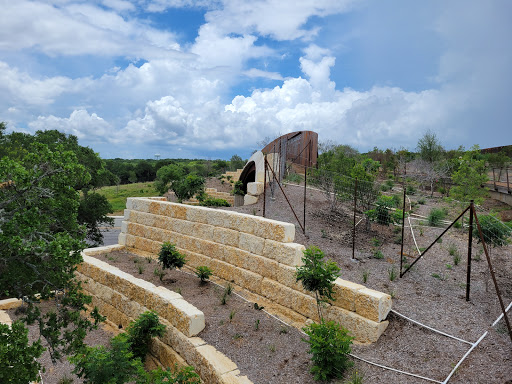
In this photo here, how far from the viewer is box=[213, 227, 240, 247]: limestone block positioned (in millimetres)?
9547

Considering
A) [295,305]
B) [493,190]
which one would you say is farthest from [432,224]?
[493,190]

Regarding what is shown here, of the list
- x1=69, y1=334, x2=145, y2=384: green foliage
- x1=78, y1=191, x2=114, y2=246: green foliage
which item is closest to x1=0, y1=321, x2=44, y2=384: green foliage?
x1=69, y1=334, x2=145, y2=384: green foliage

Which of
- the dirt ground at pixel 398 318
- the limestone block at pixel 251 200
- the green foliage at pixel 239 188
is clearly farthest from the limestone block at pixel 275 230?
the green foliage at pixel 239 188

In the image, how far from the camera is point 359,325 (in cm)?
666

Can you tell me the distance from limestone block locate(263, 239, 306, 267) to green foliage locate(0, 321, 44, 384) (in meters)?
5.00

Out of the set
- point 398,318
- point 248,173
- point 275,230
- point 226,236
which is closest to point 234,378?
point 398,318

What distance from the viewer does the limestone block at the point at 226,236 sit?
31.3ft

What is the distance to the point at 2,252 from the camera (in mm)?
4781

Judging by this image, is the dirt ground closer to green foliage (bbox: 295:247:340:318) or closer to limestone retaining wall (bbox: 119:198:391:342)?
limestone retaining wall (bbox: 119:198:391:342)

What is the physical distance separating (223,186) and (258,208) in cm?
1865

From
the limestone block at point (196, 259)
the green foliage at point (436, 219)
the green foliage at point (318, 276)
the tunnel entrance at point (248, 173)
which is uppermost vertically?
the tunnel entrance at point (248, 173)

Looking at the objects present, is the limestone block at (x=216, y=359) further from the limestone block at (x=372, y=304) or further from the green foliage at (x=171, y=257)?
the green foliage at (x=171, y=257)

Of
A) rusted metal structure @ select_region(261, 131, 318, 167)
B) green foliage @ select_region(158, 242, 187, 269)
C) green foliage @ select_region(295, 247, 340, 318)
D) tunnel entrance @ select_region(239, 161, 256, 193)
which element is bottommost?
green foliage @ select_region(158, 242, 187, 269)

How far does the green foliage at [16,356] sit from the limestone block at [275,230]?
5151mm
